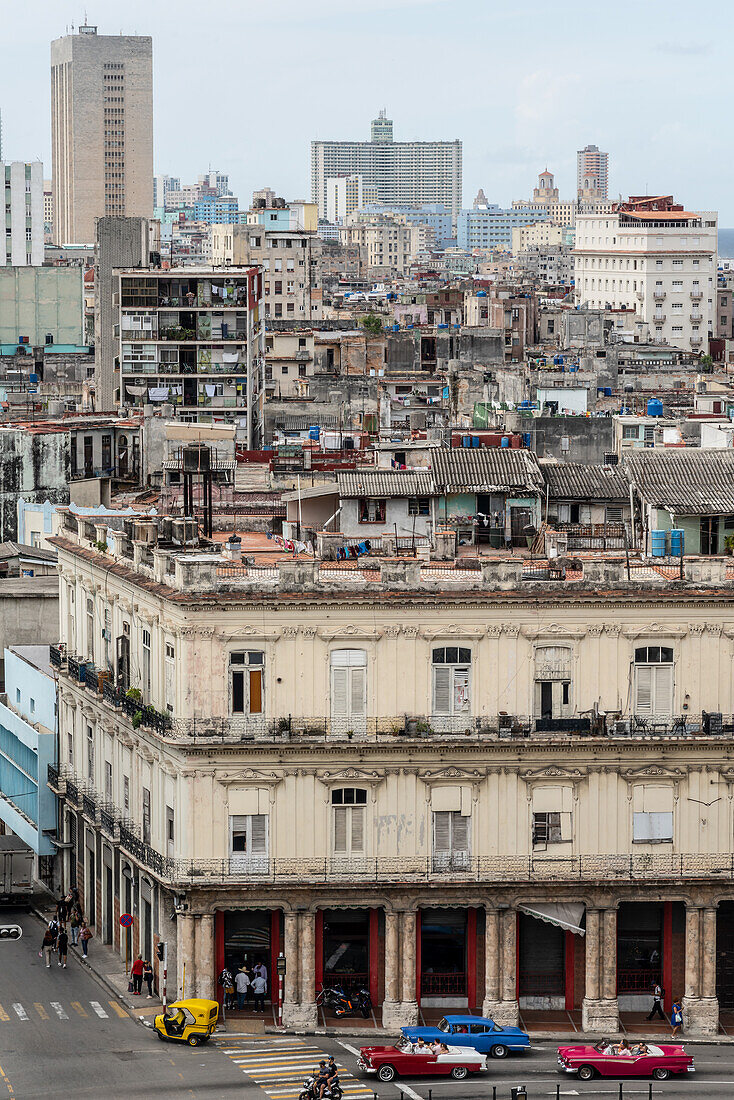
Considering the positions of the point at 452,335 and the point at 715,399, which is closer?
the point at 715,399

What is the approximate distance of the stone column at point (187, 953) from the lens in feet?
216

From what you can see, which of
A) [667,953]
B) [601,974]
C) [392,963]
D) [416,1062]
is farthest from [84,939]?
[667,953]

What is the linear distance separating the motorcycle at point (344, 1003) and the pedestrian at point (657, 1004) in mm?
8808

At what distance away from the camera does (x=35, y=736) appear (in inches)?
3238

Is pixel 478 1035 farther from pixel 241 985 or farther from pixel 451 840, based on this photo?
pixel 241 985

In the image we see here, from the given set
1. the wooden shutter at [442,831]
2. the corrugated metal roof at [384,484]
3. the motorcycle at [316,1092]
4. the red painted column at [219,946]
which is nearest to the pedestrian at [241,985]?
the red painted column at [219,946]

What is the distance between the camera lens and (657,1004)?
6719 cm

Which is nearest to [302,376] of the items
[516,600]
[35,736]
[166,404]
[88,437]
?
[166,404]

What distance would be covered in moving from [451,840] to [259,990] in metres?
7.50

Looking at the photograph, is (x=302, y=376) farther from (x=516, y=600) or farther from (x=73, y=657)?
(x=516, y=600)

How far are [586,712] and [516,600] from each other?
4.11 metres

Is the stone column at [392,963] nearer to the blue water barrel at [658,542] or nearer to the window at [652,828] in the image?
the window at [652,828]

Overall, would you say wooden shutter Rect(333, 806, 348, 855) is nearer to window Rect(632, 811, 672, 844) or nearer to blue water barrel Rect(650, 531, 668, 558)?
window Rect(632, 811, 672, 844)

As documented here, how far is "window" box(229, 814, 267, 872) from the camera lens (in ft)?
216
